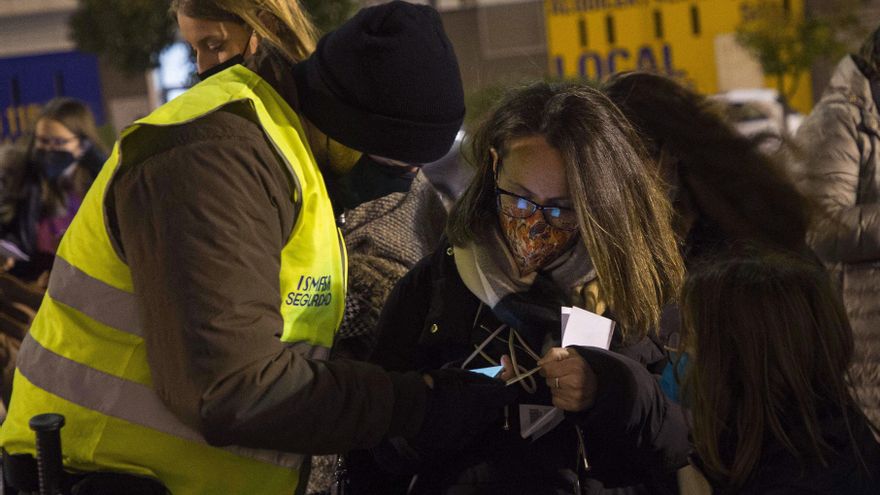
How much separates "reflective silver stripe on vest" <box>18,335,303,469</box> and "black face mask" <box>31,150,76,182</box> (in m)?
4.77

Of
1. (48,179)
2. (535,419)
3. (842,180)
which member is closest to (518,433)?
(535,419)

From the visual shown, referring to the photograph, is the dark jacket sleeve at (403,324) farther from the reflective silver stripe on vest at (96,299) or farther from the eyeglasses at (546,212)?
the reflective silver stripe on vest at (96,299)

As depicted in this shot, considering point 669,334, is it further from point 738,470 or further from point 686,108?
point 686,108

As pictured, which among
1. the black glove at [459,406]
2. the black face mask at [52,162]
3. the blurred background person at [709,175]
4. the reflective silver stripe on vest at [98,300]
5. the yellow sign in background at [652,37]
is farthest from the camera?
the yellow sign in background at [652,37]

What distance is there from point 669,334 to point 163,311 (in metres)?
1.28

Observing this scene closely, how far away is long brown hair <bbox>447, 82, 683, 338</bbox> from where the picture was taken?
2.57 metres

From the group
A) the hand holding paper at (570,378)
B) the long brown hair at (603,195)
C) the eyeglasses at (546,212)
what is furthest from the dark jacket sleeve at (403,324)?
the hand holding paper at (570,378)

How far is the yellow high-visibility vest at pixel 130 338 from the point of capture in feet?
6.75

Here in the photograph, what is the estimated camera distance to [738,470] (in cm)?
239

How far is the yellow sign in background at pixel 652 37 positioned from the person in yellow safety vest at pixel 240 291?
17.8 m

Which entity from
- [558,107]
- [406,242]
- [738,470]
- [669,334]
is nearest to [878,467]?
[738,470]

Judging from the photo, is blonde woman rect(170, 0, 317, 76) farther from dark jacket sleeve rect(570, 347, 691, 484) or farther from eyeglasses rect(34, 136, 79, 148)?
eyeglasses rect(34, 136, 79, 148)

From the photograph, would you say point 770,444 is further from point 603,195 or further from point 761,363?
point 603,195

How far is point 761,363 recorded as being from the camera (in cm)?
247
